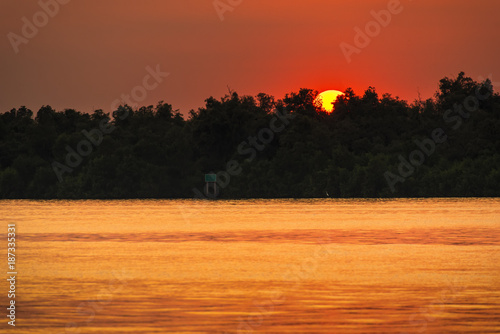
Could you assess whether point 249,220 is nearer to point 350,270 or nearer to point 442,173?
point 350,270

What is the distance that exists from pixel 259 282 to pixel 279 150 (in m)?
84.4

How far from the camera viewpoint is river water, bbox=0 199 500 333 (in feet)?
51.9

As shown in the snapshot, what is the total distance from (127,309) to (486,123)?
8365 centimetres

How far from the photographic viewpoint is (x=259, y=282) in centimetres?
2180

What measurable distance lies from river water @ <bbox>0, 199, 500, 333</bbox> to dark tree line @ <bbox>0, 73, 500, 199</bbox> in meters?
58.7

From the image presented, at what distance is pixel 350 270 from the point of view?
24.3 metres

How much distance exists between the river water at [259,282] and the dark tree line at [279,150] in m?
58.7

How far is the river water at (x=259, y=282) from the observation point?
15828 millimetres

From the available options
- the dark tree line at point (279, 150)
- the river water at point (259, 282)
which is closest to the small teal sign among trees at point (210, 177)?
the dark tree line at point (279, 150)

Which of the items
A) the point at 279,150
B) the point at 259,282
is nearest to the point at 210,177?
the point at 279,150

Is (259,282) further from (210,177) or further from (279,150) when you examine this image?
(279,150)

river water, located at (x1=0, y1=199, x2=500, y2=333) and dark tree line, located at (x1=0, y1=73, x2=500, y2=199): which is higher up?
dark tree line, located at (x1=0, y1=73, x2=500, y2=199)

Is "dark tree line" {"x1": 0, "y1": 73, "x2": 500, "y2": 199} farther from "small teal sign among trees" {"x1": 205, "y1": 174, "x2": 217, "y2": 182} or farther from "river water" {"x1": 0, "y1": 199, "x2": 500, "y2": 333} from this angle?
"river water" {"x1": 0, "y1": 199, "x2": 500, "y2": 333}

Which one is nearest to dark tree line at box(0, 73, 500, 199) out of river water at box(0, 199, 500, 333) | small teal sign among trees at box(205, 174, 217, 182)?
small teal sign among trees at box(205, 174, 217, 182)
